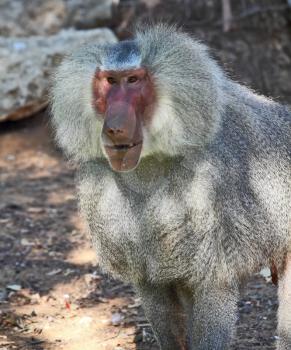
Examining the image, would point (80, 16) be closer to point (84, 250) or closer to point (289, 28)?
point (289, 28)

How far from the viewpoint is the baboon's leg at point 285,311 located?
3.82m

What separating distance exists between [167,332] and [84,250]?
1817mm

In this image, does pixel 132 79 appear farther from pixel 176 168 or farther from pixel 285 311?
pixel 285 311

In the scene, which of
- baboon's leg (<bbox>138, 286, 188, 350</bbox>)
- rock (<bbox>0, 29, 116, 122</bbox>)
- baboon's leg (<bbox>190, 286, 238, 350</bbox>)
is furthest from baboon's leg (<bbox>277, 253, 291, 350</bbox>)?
rock (<bbox>0, 29, 116, 122</bbox>)

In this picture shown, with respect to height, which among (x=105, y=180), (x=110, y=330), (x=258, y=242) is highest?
(x=105, y=180)

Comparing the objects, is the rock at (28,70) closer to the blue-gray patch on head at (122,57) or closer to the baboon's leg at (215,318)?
the blue-gray patch on head at (122,57)

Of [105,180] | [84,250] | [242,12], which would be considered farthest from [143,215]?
[242,12]

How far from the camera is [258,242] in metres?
3.54

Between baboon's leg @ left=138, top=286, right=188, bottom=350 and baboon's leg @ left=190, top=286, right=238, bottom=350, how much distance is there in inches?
13.5

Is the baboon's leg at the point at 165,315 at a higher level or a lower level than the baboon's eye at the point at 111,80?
lower

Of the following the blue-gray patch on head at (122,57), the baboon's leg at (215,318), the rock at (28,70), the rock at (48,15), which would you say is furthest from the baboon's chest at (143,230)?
the rock at (48,15)

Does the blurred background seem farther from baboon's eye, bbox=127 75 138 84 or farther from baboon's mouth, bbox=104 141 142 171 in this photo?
baboon's mouth, bbox=104 141 142 171

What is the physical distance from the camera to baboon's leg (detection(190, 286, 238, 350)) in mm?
3539

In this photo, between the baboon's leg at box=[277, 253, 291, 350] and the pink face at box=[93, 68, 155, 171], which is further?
the baboon's leg at box=[277, 253, 291, 350]
